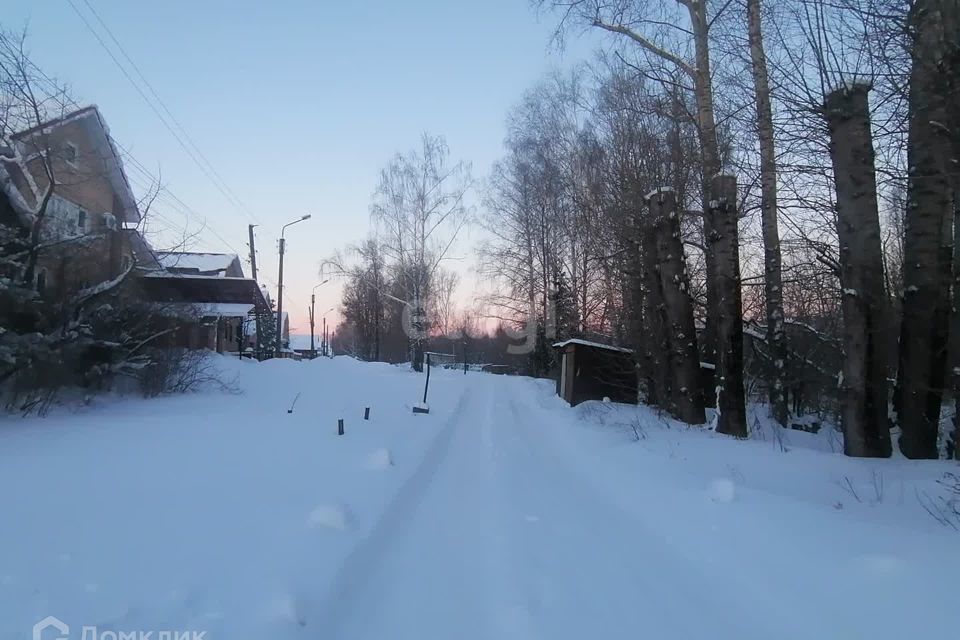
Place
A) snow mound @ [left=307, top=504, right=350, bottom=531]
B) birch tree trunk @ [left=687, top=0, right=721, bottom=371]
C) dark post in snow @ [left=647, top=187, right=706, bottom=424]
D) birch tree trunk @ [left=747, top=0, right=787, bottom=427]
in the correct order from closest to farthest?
1. snow mound @ [left=307, top=504, right=350, bottom=531]
2. birch tree trunk @ [left=747, top=0, right=787, bottom=427]
3. birch tree trunk @ [left=687, top=0, right=721, bottom=371]
4. dark post in snow @ [left=647, top=187, right=706, bottom=424]

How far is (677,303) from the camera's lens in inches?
445

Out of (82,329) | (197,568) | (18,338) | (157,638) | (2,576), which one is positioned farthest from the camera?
(82,329)

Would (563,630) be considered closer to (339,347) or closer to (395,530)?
(395,530)

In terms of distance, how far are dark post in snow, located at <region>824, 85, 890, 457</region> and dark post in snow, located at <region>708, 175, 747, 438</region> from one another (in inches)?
98.3

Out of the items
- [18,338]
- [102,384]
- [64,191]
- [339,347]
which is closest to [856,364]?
[18,338]

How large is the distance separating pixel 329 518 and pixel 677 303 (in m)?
8.18

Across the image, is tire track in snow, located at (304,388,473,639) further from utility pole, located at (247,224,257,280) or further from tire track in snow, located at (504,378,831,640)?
utility pole, located at (247,224,257,280)

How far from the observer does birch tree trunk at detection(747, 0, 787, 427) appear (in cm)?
927

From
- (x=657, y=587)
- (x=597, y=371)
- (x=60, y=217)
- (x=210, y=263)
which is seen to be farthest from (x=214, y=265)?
(x=657, y=587)

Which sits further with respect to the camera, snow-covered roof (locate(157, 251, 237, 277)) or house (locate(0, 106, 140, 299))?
snow-covered roof (locate(157, 251, 237, 277))

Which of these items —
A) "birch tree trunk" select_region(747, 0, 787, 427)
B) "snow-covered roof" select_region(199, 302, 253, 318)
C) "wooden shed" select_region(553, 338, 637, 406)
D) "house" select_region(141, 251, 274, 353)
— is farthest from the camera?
"snow-covered roof" select_region(199, 302, 253, 318)

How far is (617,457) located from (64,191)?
1775 cm

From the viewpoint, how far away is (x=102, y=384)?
12.9m

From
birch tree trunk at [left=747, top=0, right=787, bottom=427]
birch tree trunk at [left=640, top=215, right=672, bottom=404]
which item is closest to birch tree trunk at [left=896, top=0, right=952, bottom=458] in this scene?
birch tree trunk at [left=747, top=0, right=787, bottom=427]
